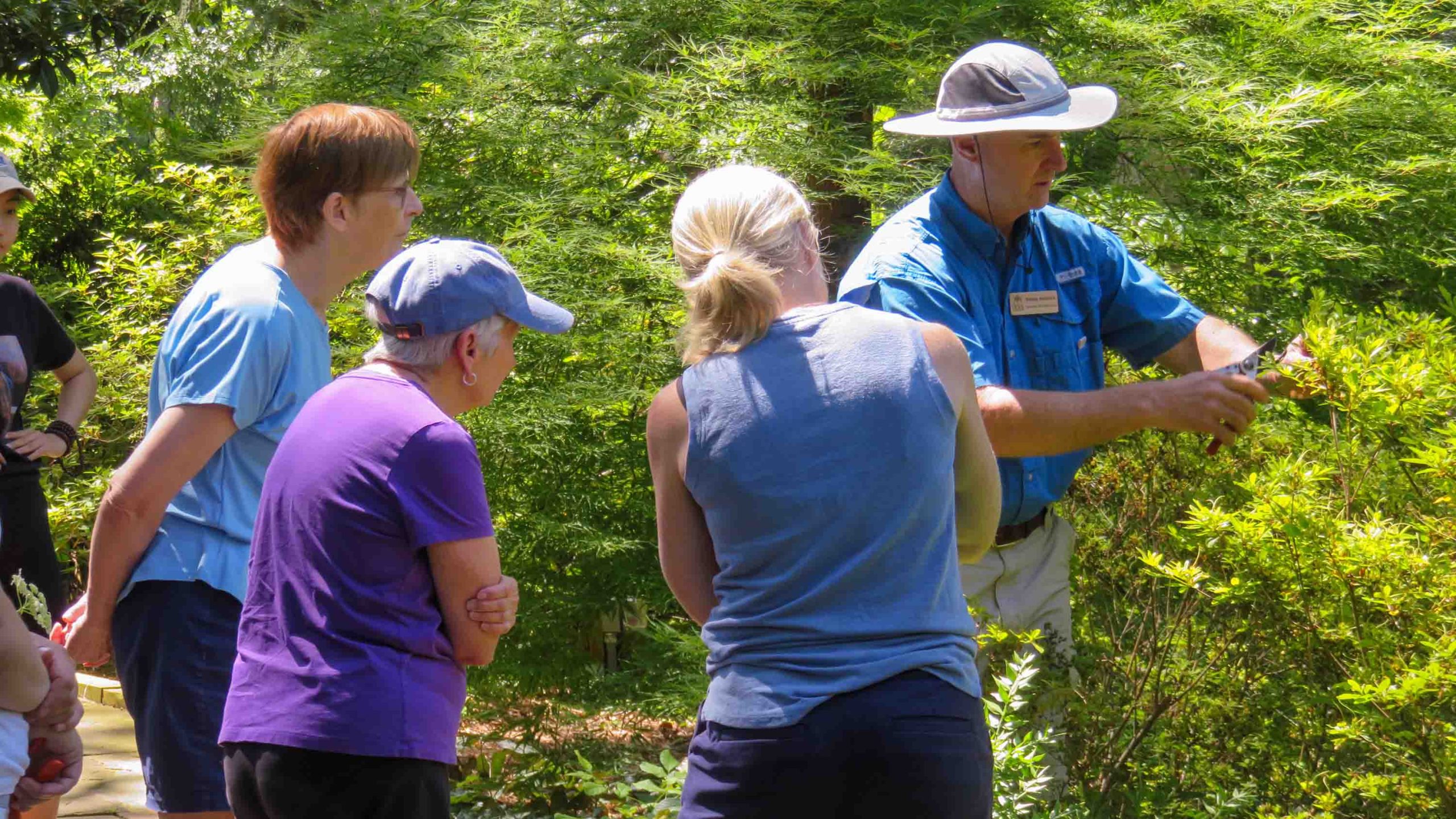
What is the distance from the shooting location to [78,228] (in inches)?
356

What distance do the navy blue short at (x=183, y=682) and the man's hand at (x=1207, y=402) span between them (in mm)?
1702

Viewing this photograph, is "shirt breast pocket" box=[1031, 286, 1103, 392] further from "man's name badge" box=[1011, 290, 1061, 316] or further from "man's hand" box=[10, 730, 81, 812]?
"man's hand" box=[10, 730, 81, 812]

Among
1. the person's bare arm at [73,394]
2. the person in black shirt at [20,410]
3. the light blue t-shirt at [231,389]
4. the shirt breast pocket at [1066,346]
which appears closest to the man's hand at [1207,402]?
the shirt breast pocket at [1066,346]

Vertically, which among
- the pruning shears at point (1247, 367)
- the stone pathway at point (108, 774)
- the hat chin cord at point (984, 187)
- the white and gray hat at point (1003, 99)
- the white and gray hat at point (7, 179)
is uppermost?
the white and gray hat at point (7, 179)

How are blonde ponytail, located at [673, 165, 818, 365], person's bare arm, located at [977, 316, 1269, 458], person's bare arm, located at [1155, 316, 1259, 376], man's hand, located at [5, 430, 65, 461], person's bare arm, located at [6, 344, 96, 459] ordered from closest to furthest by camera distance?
blonde ponytail, located at [673, 165, 818, 365]
person's bare arm, located at [977, 316, 1269, 458]
person's bare arm, located at [1155, 316, 1259, 376]
man's hand, located at [5, 430, 65, 461]
person's bare arm, located at [6, 344, 96, 459]

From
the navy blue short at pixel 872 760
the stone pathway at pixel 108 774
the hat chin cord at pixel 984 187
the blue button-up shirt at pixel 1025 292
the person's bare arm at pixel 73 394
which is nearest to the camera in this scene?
the navy blue short at pixel 872 760

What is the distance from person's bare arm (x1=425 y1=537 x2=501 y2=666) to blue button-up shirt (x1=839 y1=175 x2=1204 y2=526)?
972 mm

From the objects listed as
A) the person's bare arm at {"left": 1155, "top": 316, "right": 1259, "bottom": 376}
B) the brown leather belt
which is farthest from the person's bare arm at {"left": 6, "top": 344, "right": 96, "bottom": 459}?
the person's bare arm at {"left": 1155, "top": 316, "right": 1259, "bottom": 376}

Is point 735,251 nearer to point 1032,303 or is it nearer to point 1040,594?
point 1032,303

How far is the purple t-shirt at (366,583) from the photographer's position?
2025 millimetres

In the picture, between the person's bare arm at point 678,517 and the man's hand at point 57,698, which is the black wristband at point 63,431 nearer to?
the man's hand at point 57,698

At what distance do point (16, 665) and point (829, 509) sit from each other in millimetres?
1153

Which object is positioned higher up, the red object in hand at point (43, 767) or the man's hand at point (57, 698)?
the man's hand at point (57, 698)

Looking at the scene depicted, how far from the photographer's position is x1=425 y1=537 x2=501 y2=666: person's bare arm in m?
2.06
